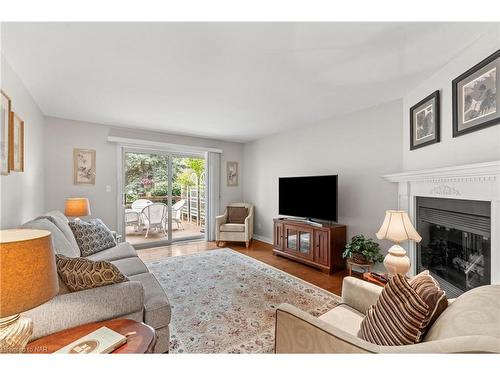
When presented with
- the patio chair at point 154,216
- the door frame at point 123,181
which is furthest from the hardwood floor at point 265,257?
the patio chair at point 154,216

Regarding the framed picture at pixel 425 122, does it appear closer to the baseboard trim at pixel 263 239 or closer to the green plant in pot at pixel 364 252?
the green plant in pot at pixel 364 252

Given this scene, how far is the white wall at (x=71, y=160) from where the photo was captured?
3547 millimetres

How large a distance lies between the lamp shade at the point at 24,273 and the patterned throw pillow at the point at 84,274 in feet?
1.44

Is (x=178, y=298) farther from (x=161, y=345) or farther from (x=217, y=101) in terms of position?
(x=217, y=101)

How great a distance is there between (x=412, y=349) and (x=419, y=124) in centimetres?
241

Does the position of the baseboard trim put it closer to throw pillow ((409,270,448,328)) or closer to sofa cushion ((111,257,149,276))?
sofa cushion ((111,257,149,276))

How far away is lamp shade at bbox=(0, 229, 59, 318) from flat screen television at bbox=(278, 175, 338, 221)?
3.04m

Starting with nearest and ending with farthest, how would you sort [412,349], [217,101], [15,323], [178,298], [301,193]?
[412,349] < [15,323] < [178,298] < [217,101] < [301,193]

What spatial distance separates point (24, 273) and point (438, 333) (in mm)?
1482

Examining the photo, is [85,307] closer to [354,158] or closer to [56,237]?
[56,237]
